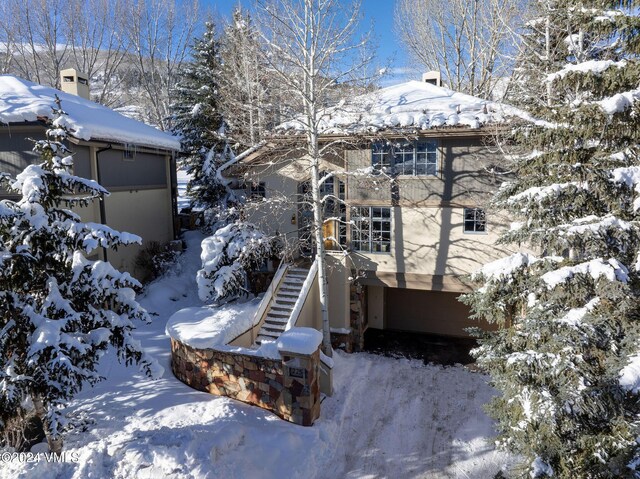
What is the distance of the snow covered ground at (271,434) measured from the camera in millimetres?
7152

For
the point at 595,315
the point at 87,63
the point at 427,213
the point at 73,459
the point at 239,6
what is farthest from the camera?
the point at 87,63

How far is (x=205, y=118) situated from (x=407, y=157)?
974 centimetres

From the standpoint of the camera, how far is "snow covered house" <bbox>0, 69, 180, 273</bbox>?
12.7 m

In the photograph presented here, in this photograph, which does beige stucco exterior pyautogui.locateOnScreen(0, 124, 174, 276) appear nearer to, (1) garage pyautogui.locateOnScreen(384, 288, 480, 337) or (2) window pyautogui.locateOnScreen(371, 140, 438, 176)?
(2) window pyautogui.locateOnScreen(371, 140, 438, 176)

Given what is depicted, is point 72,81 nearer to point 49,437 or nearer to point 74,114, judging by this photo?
point 74,114

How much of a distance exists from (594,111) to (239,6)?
16.5m

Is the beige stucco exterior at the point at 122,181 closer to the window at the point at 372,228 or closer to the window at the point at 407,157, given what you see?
the window at the point at 372,228

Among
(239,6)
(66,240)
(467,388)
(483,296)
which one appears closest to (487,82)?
(239,6)

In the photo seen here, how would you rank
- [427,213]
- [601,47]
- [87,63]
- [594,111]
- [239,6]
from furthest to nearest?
[87,63], [239,6], [427,213], [601,47], [594,111]

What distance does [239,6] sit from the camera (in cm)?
1820

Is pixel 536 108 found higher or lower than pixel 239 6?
lower

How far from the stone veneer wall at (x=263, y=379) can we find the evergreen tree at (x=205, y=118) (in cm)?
913

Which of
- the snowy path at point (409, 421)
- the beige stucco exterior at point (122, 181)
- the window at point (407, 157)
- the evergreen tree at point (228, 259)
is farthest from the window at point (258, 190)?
the snowy path at point (409, 421)

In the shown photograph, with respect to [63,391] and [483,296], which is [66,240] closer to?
[63,391]
